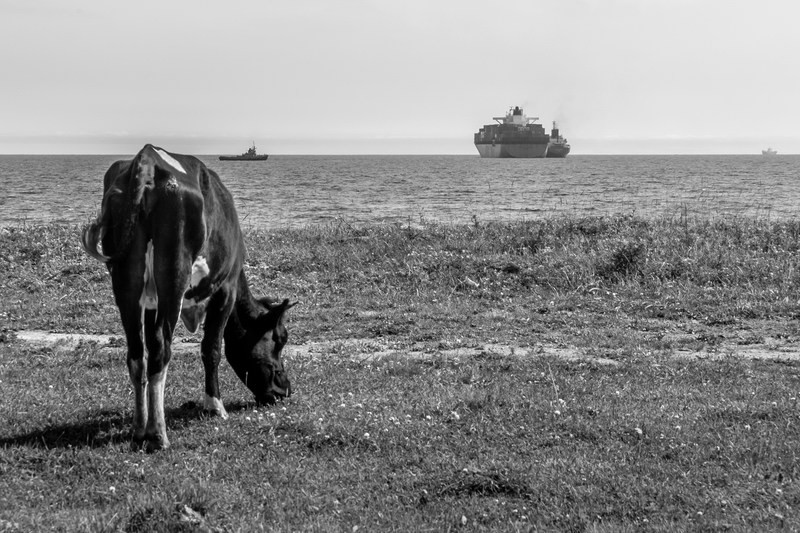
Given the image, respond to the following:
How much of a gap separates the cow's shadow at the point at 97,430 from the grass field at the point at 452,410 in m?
0.03

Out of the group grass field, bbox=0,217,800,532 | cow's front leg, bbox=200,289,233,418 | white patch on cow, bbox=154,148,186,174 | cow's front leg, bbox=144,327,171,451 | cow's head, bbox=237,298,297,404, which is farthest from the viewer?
cow's head, bbox=237,298,297,404

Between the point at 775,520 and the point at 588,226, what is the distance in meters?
16.0

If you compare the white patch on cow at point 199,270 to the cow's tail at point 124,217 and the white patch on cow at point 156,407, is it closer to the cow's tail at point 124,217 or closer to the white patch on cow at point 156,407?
the cow's tail at point 124,217

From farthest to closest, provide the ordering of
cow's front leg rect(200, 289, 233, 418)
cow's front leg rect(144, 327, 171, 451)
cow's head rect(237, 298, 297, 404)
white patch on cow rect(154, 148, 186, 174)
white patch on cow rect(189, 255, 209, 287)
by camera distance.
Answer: cow's head rect(237, 298, 297, 404)
cow's front leg rect(200, 289, 233, 418)
white patch on cow rect(189, 255, 209, 287)
white patch on cow rect(154, 148, 186, 174)
cow's front leg rect(144, 327, 171, 451)

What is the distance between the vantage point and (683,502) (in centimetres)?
597

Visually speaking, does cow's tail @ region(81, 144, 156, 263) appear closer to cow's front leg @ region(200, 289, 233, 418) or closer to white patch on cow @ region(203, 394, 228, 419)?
cow's front leg @ region(200, 289, 233, 418)

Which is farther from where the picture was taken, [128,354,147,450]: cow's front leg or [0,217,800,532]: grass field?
[128,354,147,450]: cow's front leg

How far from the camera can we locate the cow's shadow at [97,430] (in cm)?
696

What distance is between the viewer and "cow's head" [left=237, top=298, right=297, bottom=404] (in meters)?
8.29

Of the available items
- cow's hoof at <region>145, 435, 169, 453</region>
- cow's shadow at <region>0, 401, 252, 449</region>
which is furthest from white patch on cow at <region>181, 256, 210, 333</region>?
cow's hoof at <region>145, 435, 169, 453</region>

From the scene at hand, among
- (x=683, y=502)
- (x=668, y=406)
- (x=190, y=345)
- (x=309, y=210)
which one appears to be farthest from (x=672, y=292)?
(x=309, y=210)

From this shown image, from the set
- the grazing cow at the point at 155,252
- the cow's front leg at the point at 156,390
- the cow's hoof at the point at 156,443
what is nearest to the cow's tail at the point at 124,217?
the grazing cow at the point at 155,252

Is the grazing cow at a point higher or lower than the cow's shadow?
higher

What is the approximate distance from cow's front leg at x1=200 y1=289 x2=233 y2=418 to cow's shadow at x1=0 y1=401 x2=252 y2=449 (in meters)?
0.14
